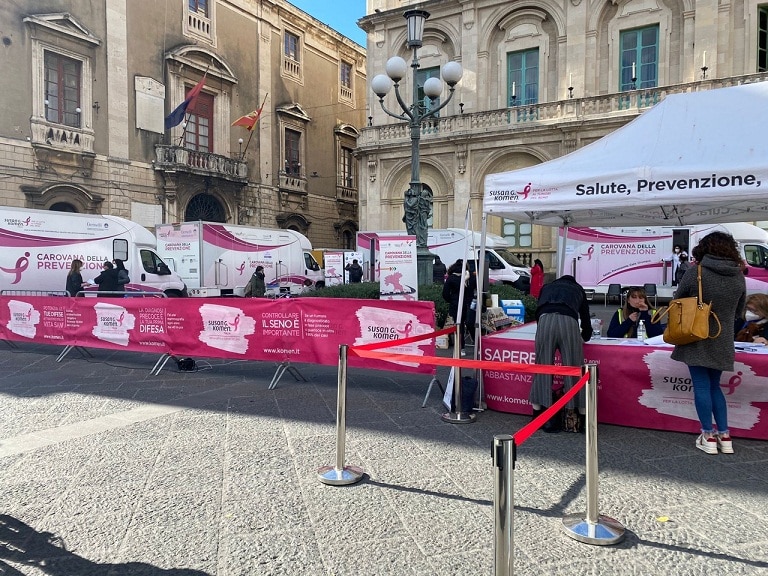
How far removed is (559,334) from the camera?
524 cm

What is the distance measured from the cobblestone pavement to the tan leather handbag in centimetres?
94

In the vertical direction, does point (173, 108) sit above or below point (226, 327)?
above

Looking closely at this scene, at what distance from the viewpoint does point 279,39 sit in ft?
99.8

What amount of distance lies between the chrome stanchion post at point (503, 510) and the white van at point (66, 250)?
1403 centimetres

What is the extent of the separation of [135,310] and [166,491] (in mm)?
4844

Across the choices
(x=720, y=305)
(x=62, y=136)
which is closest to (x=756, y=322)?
(x=720, y=305)

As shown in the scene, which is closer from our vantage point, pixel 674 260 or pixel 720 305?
pixel 720 305

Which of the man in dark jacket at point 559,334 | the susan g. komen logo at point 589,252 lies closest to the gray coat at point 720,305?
the man in dark jacket at point 559,334

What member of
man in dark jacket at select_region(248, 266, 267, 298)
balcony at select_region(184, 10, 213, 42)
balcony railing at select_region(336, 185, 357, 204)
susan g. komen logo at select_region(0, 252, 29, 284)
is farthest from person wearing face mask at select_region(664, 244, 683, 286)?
balcony at select_region(184, 10, 213, 42)

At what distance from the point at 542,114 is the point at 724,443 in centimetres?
2024

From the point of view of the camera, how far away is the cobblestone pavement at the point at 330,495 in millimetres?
3051

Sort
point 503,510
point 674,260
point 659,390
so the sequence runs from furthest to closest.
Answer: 1. point 674,260
2. point 659,390
3. point 503,510

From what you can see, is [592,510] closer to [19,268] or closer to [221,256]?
[19,268]

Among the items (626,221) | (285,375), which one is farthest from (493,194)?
(285,375)
